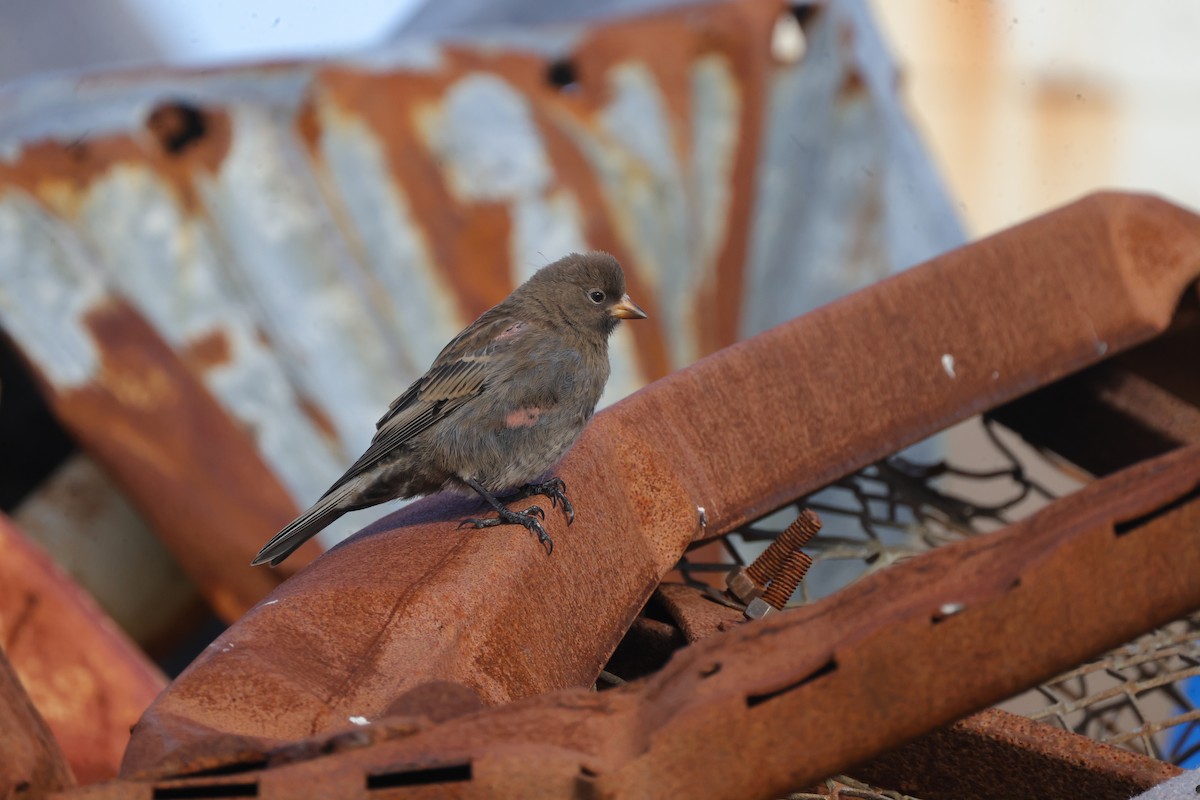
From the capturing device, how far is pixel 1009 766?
1765 millimetres

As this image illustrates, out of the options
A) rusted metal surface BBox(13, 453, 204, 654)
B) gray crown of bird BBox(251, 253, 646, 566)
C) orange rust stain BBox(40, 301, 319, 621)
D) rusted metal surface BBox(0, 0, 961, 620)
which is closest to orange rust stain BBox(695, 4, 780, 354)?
rusted metal surface BBox(0, 0, 961, 620)

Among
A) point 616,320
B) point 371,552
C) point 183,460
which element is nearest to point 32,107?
point 183,460

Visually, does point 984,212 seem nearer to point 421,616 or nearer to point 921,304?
point 921,304

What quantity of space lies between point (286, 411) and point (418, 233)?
32.4 inches

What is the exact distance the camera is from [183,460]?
4.60 metres

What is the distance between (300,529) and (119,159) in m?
2.02

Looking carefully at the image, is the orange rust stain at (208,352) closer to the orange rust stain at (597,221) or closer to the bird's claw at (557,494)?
the orange rust stain at (597,221)

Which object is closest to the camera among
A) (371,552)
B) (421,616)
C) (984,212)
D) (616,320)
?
(421,616)

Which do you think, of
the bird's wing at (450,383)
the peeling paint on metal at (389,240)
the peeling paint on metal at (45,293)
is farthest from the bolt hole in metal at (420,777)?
the peeling paint on metal at (389,240)

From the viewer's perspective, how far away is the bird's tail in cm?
322

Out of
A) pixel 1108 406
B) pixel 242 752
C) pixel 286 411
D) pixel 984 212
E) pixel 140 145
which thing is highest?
pixel 140 145

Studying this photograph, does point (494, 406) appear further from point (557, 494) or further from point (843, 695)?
point (843, 695)

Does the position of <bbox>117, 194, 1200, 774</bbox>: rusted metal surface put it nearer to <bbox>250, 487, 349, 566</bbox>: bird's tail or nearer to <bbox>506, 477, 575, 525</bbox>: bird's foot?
<bbox>506, 477, 575, 525</bbox>: bird's foot

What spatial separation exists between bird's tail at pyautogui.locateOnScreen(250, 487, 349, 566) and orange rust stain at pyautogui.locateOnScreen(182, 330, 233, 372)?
159 centimetres
